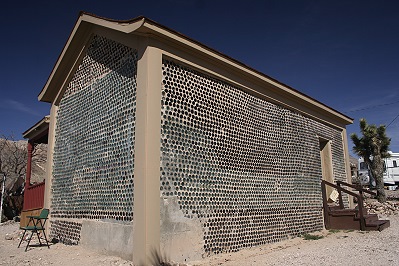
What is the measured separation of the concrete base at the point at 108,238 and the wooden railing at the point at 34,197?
11.9ft

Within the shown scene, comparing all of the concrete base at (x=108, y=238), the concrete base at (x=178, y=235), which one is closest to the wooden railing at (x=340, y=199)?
the concrete base at (x=178, y=235)

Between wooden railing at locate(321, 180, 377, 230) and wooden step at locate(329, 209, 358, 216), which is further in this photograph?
wooden step at locate(329, 209, 358, 216)

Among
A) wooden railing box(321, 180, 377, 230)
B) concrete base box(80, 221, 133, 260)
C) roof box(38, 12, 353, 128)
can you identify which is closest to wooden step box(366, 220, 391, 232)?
wooden railing box(321, 180, 377, 230)

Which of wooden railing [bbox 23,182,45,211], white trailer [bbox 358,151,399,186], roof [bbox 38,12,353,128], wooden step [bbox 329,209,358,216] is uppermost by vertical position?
roof [bbox 38,12,353,128]

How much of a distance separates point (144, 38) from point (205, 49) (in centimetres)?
135

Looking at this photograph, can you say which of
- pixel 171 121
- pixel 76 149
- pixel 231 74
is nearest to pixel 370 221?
pixel 231 74

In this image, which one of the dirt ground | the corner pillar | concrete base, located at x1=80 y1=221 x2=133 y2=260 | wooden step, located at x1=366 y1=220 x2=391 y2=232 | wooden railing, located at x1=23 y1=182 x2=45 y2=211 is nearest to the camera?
the corner pillar

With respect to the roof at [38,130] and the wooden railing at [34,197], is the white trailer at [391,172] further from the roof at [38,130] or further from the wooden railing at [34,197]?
the wooden railing at [34,197]

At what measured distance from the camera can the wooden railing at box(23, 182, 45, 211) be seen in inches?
391

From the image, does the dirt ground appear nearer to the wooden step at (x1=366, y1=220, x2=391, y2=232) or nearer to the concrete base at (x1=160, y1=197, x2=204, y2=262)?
the concrete base at (x1=160, y1=197, x2=204, y2=262)

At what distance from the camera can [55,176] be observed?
28.5 ft

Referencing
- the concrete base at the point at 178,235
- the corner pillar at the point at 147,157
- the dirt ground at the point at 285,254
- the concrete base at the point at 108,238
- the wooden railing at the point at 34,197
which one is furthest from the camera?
the wooden railing at the point at 34,197

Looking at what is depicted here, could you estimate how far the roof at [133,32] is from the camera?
5.95 metres

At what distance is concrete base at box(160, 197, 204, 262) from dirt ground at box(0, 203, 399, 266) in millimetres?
217
